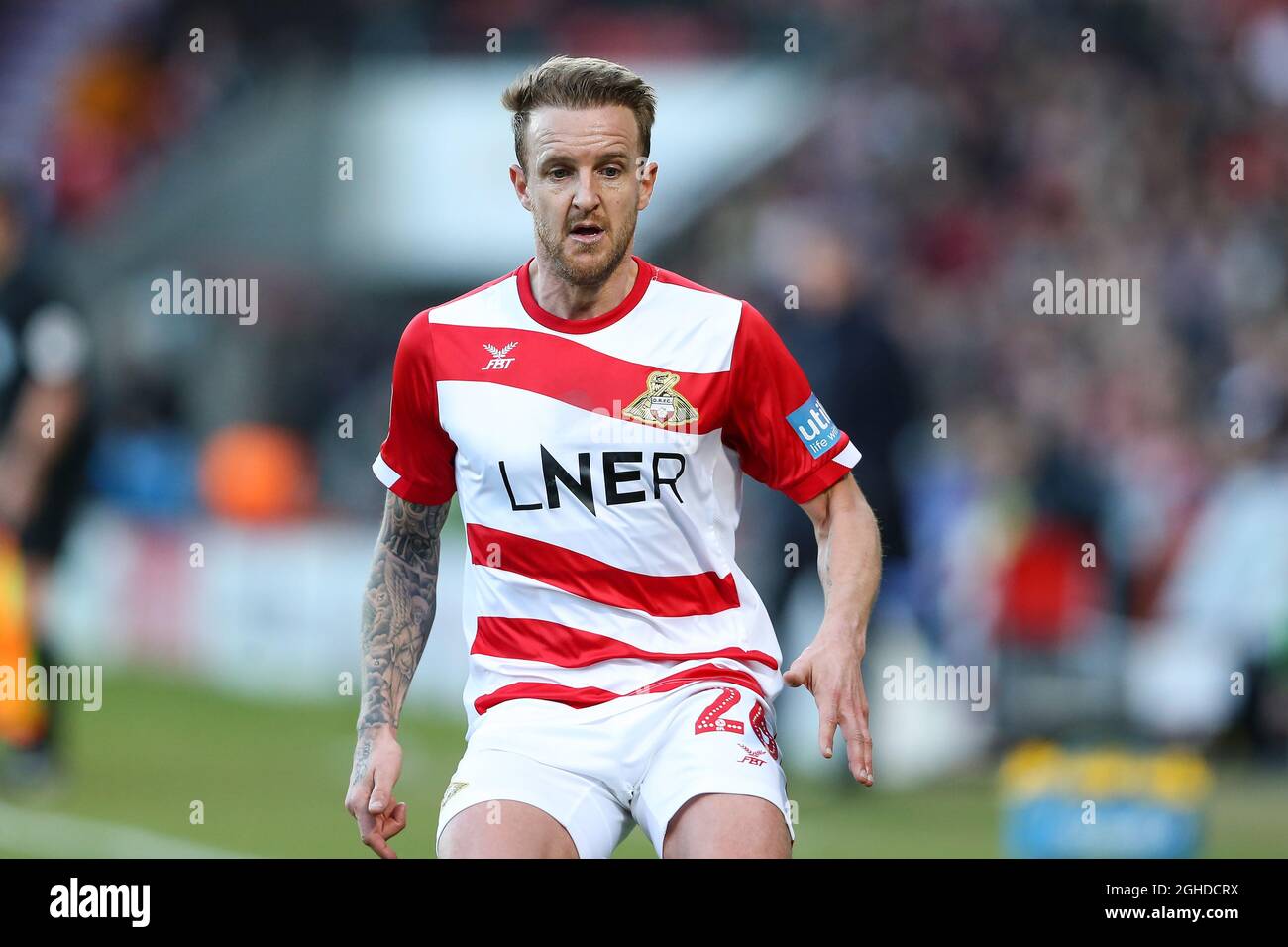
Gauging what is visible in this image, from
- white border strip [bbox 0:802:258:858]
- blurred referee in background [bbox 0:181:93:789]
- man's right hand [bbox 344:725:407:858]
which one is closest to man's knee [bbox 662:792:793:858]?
man's right hand [bbox 344:725:407:858]

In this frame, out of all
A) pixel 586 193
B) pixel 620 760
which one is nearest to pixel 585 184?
pixel 586 193

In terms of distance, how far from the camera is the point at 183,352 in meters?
18.2

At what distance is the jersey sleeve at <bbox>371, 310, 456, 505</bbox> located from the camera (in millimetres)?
4496

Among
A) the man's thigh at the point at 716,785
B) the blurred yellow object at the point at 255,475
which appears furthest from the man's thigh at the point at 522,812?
the blurred yellow object at the point at 255,475

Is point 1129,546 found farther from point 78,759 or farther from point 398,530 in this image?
point 398,530

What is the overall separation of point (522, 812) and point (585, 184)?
138 centimetres

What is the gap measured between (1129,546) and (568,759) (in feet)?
27.8

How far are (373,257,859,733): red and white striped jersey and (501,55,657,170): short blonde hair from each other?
A: 0.39 meters

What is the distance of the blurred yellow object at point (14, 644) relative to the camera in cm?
915

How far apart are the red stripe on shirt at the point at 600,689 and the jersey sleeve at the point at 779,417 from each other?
46 cm

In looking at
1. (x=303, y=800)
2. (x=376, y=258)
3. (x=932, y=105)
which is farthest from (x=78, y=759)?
(x=932, y=105)

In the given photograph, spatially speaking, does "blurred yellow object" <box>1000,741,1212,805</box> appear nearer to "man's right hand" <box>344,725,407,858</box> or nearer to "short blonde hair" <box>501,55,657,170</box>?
"man's right hand" <box>344,725,407,858</box>

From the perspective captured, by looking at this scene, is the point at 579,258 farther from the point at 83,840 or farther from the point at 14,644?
the point at 14,644

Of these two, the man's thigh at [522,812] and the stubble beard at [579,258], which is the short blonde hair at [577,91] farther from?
the man's thigh at [522,812]
